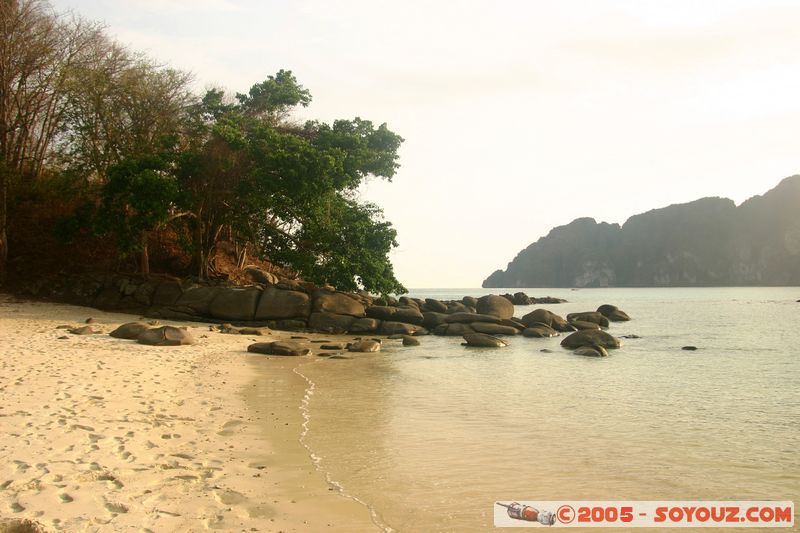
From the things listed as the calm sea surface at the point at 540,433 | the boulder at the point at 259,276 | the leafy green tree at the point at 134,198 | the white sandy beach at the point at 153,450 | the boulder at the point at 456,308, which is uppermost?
the leafy green tree at the point at 134,198

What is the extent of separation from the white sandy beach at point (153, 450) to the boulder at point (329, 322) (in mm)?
13257

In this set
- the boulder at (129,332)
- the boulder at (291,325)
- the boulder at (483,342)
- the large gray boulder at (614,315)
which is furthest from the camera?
the large gray boulder at (614,315)

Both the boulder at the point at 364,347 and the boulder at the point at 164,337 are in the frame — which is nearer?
the boulder at the point at 164,337

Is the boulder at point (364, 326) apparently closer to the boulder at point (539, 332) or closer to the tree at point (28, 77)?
the boulder at point (539, 332)

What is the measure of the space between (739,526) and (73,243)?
30216 mm

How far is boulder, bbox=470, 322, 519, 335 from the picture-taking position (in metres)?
30.5

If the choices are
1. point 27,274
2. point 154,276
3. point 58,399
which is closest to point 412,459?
point 58,399

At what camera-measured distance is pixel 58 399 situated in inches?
370

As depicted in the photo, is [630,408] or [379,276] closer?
[630,408]

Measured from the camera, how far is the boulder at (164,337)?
1791 cm

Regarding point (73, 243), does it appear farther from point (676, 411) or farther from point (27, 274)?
point (676, 411)

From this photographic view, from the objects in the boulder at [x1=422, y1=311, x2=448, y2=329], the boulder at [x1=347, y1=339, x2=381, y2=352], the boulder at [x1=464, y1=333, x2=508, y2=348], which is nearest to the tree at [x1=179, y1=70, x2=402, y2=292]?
the boulder at [x1=422, y1=311, x2=448, y2=329]

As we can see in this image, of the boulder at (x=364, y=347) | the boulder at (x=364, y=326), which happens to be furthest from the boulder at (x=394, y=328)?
the boulder at (x=364, y=347)

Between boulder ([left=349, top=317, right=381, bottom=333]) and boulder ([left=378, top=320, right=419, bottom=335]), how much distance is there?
350mm
